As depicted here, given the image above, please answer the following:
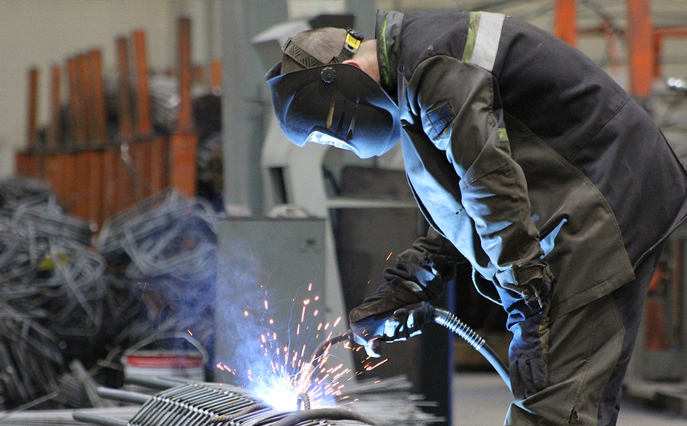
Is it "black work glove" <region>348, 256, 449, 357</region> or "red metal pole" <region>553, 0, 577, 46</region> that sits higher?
"red metal pole" <region>553, 0, 577, 46</region>

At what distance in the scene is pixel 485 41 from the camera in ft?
5.63

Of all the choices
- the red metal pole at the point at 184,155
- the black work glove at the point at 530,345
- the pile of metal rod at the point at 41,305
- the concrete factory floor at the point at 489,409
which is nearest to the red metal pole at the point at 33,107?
the red metal pole at the point at 184,155

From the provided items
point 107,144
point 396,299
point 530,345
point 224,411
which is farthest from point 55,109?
point 530,345

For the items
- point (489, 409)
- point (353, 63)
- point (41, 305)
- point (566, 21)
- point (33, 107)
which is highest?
point (33, 107)

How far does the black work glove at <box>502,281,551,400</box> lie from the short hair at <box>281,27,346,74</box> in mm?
771

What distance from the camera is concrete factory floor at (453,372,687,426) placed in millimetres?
4559

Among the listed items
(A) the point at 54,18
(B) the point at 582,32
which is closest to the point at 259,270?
(B) the point at 582,32

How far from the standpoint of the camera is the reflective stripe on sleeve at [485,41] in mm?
1692

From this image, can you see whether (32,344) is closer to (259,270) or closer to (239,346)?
(259,270)

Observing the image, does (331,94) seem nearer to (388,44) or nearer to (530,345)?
(388,44)

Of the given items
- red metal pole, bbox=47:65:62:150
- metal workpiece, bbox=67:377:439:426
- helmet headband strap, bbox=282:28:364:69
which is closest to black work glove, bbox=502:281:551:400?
metal workpiece, bbox=67:377:439:426

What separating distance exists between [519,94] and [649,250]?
0.49 meters

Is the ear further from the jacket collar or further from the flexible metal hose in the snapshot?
the flexible metal hose

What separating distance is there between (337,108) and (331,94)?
0.13 feet
